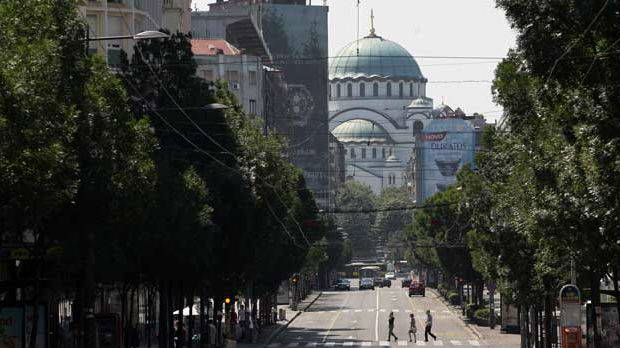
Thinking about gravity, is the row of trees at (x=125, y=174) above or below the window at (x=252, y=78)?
below

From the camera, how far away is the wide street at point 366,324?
75500 mm

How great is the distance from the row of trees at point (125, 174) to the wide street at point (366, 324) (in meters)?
4.61

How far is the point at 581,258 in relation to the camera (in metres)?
35.9

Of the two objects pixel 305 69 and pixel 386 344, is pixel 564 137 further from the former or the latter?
pixel 305 69

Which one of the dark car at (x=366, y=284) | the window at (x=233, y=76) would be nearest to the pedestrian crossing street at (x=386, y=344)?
the window at (x=233, y=76)

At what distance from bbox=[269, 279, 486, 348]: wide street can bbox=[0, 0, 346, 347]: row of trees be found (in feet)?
15.1

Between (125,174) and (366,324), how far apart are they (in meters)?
62.1

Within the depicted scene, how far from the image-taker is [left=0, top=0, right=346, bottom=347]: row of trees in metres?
29.2

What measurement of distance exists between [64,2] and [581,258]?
497 inches

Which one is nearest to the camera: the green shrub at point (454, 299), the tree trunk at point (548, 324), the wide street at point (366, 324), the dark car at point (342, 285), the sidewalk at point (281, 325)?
the tree trunk at point (548, 324)

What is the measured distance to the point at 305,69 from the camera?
19400 centimetres

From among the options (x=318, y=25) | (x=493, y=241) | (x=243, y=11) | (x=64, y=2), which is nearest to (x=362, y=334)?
(x=493, y=241)

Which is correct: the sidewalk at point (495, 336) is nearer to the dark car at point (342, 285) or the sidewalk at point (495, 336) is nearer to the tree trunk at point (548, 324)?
the tree trunk at point (548, 324)

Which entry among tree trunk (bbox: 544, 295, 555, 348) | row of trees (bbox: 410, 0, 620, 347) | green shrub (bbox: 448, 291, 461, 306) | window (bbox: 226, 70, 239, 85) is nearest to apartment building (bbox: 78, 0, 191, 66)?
tree trunk (bbox: 544, 295, 555, 348)
